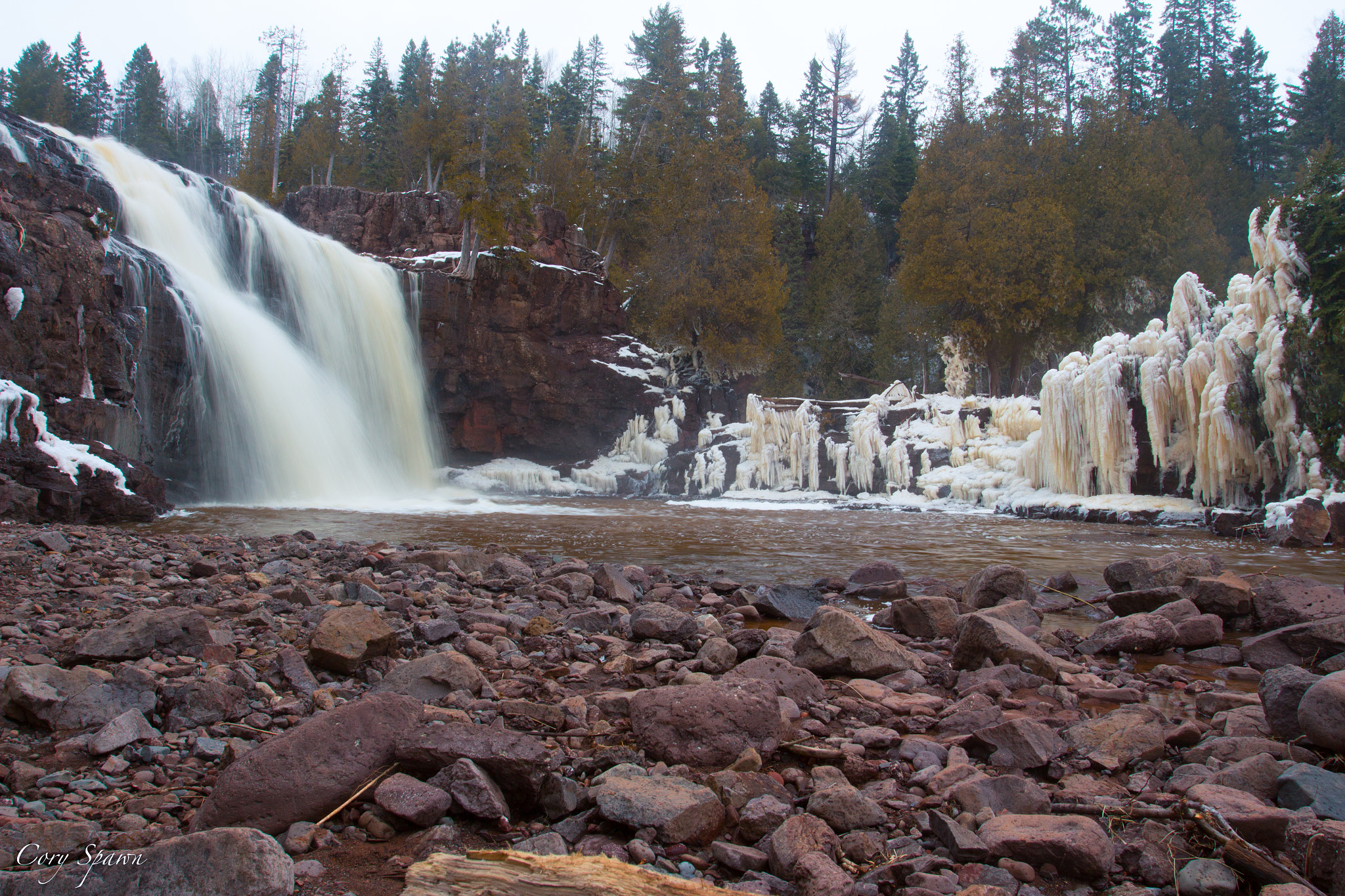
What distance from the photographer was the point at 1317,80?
3994 centimetres

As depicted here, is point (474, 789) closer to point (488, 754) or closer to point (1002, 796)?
point (488, 754)

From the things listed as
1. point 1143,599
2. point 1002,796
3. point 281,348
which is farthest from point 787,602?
point 281,348

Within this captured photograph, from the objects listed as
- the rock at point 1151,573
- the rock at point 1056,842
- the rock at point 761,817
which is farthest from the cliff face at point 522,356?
the rock at point 1056,842

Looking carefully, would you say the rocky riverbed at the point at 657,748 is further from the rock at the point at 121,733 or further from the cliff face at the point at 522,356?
the cliff face at the point at 522,356

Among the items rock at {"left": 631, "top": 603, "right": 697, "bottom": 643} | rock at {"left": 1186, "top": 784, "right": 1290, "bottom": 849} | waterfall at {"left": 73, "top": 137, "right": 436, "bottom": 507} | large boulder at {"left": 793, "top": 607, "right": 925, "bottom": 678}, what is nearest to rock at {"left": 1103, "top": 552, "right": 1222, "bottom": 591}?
large boulder at {"left": 793, "top": 607, "right": 925, "bottom": 678}

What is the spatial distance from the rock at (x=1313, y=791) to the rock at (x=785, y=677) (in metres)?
2.03

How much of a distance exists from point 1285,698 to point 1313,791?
3.19 ft

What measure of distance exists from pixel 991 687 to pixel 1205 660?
2241 mm

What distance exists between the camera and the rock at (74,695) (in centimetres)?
315

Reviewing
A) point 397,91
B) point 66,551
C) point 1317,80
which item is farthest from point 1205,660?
point 397,91

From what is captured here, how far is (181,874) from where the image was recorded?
198cm

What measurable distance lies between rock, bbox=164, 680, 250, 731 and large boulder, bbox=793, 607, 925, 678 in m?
→ 3.18

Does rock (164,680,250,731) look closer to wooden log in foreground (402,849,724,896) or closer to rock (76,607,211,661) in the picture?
rock (76,607,211,661)

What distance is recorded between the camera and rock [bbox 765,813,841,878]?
2376 millimetres
